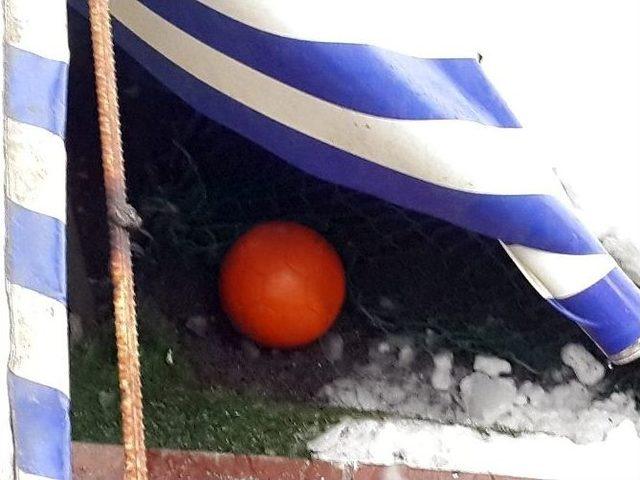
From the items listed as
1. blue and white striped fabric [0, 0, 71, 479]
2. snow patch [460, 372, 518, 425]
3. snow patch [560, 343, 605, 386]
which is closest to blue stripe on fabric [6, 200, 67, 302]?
blue and white striped fabric [0, 0, 71, 479]

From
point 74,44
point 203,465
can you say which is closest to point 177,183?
point 74,44

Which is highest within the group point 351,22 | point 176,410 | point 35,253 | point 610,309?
point 351,22

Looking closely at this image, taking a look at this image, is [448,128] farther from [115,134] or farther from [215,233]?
[215,233]

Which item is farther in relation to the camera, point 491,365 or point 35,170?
point 491,365

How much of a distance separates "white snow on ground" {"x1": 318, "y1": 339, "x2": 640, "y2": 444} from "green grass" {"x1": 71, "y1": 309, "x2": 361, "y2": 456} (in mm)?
146

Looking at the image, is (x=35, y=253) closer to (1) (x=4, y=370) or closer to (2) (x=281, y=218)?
(1) (x=4, y=370)

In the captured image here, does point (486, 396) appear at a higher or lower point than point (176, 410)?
higher

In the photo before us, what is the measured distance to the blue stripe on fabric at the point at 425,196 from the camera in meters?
1.05

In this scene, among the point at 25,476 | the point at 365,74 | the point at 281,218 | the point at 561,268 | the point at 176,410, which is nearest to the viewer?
the point at 25,476

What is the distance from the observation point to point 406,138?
3.31 feet

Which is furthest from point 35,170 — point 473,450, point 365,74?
point 473,450

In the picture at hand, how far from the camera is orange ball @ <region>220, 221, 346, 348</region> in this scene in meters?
1.26

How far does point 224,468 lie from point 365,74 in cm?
54

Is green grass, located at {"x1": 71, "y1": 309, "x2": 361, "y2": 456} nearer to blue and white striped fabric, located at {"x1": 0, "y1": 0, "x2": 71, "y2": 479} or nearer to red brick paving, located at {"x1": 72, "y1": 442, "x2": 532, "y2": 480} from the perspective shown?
red brick paving, located at {"x1": 72, "y1": 442, "x2": 532, "y2": 480}
